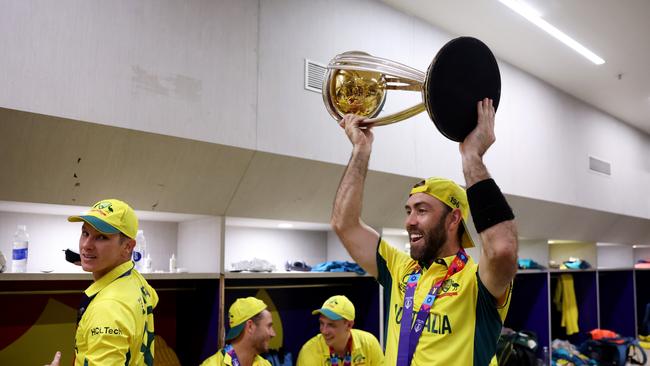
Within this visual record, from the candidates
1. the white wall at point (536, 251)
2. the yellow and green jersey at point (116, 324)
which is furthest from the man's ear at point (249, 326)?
the white wall at point (536, 251)

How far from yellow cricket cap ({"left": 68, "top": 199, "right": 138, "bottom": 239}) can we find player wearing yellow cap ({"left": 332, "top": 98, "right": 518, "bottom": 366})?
835 mm

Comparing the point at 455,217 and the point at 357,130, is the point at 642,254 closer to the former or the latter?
the point at 455,217

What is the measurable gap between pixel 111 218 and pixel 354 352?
2.23m

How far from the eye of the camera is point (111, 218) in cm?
214

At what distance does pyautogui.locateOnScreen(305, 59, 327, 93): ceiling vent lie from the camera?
3476 millimetres

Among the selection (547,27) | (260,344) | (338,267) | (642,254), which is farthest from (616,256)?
(260,344)

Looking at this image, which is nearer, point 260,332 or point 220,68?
point 220,68

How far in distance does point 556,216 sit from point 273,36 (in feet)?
13.6

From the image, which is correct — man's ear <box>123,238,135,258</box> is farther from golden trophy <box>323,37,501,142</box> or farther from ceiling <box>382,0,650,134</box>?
ceiling <box>382,0,650,134</box>

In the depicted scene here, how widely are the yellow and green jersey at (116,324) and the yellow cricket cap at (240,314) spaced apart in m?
1.08

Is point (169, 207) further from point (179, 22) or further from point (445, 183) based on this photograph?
point (445, 183)

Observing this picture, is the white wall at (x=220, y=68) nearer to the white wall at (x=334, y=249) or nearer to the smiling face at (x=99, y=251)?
the smiling face at (x=99, y=251)

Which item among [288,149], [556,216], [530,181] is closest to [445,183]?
[288,149]

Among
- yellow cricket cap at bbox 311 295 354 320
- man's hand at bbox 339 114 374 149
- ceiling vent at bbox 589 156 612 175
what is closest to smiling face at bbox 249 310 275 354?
yellow cricket cap at bbox 311 295 354 320
